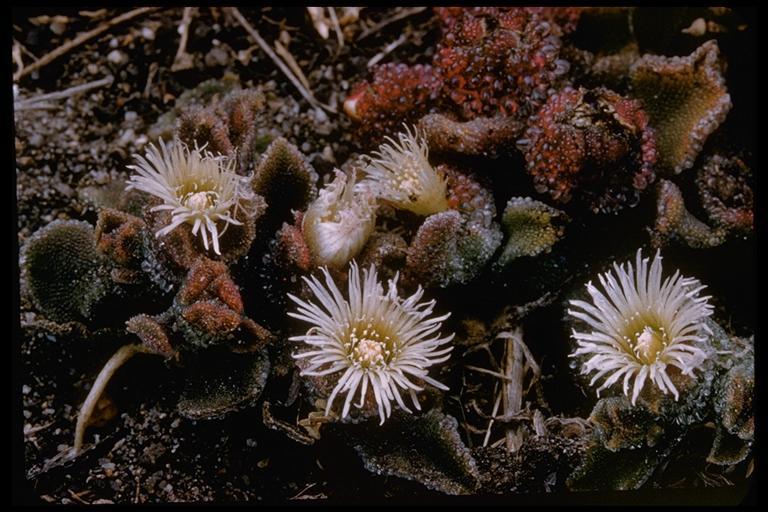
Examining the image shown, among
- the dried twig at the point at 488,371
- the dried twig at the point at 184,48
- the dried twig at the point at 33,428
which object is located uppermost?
the dried twig at the point at 184,48

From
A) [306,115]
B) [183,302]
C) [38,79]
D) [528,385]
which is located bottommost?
[528,385]

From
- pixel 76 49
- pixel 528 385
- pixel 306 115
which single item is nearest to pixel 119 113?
pixel 76 49

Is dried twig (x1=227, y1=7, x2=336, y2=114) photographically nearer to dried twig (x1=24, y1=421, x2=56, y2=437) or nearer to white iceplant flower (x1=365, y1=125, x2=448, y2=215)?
white iceplant flower (x1=365, y1=125, x2=448, y2=215)

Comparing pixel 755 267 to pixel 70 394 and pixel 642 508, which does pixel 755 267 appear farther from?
pixel 70 394

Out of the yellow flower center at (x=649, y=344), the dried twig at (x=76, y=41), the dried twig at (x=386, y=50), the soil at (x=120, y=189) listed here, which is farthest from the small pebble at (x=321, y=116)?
the yellow flower center at (x=649, y=344)

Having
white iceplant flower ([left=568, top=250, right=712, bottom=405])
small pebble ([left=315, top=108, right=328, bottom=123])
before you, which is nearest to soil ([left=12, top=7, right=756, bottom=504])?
small pebble ([left=315, top=108, right=328, bottom=123])

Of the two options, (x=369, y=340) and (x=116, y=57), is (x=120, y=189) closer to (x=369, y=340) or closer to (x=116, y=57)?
(x=116, y=57)

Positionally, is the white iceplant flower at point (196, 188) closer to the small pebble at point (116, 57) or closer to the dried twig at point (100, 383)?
the dried twig at point (100, 383)
